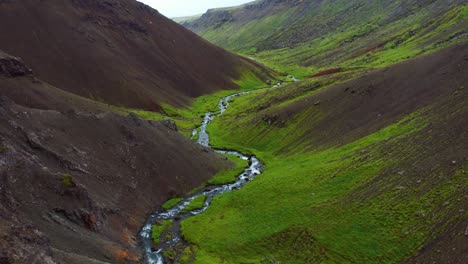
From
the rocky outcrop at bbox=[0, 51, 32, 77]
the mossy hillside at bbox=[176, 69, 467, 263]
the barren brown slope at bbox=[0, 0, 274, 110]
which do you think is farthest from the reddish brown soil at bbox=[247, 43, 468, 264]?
the rocky outcrop at bbox=[0, 51, 32, 77]

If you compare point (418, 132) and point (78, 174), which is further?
point (418, 132)

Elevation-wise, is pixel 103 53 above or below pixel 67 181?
above

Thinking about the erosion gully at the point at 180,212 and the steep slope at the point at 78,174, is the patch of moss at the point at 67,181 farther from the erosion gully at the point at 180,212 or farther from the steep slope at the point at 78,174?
the erosion gully at the point at 180,212

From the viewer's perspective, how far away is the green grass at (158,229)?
59.0m

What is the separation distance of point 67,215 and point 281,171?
39.0 m

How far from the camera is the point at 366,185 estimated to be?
60.8 m

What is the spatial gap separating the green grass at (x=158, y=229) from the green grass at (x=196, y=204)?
16.1 ft

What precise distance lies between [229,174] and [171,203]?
54.9 ft

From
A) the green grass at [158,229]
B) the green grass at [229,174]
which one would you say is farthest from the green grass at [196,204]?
the green grass at [229,174]

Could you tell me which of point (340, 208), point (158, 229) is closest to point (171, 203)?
point (158, 229)

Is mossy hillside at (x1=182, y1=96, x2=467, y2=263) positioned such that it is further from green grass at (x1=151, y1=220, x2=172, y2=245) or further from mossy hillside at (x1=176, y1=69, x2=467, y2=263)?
green grass at (x1=151, y1=220, x2=172, y2=245)

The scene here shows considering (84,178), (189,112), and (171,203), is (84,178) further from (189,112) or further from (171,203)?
(189,112)

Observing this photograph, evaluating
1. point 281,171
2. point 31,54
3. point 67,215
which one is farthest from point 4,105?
point 31,54

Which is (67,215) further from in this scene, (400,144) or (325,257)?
(400,144)
